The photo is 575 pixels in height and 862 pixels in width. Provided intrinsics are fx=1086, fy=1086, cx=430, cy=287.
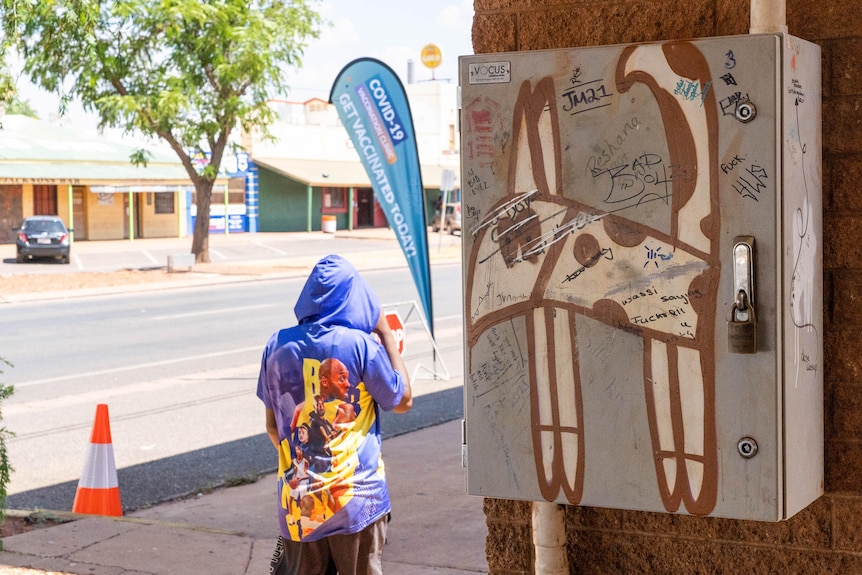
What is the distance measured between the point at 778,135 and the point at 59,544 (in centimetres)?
464

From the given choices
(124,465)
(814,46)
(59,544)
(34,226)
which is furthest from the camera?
(34,226)

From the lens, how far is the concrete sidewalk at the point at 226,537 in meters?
5.62

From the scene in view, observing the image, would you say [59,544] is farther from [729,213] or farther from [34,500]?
[729,213]

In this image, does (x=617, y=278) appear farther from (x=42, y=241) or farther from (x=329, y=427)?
(x=42, y=241)

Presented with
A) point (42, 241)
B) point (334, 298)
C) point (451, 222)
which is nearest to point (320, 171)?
point (451, 222)

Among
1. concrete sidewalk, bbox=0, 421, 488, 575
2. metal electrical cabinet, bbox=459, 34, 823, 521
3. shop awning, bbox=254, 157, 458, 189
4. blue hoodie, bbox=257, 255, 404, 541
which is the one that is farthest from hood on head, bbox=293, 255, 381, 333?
shop awning, bbox=254, 157, 458, 189

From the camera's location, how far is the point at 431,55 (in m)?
64.9

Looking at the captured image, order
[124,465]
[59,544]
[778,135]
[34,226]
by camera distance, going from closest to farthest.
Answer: [778,135]
[59,544]
[124,465]
[34,226]

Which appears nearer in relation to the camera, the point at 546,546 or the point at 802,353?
Answer: the point at 802,353

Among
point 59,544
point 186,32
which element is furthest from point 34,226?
point 59,544

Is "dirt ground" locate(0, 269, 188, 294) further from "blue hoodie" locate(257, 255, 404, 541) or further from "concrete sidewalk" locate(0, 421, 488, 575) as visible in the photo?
"blue hoodie" locate(257, 255, 404, 541)

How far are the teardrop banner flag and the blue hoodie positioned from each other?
4.97m

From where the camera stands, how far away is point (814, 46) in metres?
3.09

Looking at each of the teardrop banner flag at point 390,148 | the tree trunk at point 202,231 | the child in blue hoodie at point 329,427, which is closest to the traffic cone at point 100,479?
the teardrop banner flag at point 390,148
